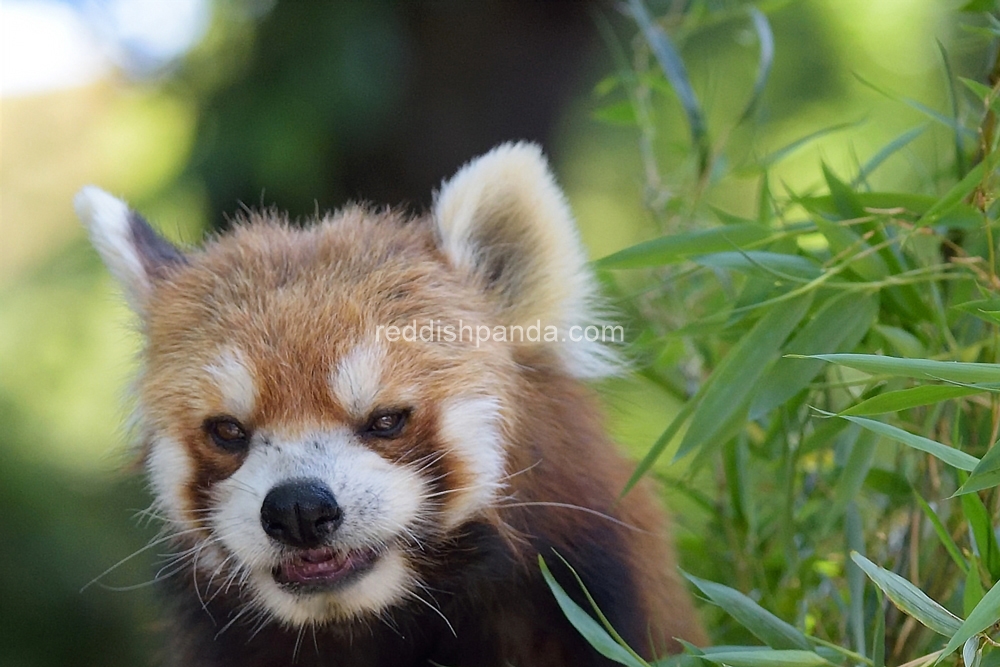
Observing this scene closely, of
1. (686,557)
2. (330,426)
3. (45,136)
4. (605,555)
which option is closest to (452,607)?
(605,555)

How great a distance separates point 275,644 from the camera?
1.52m

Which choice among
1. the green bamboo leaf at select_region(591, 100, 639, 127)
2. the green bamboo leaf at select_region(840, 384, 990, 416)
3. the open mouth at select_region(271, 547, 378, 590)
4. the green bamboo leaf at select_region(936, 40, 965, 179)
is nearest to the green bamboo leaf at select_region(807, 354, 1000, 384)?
the green bamboo leaf at select_region(840, 384, 990, 416)

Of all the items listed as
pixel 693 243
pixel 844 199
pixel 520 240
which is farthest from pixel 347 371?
pixel 844 199

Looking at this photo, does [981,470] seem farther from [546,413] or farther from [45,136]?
[45,136]

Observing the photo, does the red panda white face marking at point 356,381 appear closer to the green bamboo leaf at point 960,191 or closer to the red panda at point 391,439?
the red panda at point 391,439

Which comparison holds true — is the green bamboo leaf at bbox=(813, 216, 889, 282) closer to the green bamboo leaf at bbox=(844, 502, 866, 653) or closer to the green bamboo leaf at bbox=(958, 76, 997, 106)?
the green bamboo leaf at bbox=(958, 76, 997, 106)

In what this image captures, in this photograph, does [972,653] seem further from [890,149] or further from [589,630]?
[890,149]

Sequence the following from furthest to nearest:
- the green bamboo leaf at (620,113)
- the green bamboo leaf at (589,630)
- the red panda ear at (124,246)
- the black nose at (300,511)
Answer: the green bamboo leaf at (620,113) < the red panda ear at (124,246) < the black nose at (300,511) < the green bamboo leaf at (589,630)

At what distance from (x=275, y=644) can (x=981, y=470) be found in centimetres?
106

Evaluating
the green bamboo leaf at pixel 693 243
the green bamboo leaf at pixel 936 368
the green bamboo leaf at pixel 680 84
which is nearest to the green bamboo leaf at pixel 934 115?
the green bamboo leaf at pixel 693 243

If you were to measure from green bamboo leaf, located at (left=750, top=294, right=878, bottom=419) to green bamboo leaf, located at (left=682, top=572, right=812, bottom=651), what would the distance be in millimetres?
246

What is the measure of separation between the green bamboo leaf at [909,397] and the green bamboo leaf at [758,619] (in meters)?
0.29

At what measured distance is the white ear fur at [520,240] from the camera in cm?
Result: 158

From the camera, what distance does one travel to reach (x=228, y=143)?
333 cm
